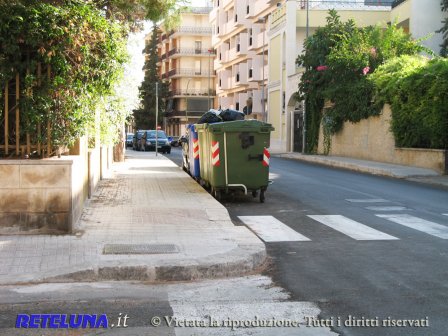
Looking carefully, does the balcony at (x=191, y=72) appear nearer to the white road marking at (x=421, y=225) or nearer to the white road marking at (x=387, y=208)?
the white road marking at (x=387, y=208)

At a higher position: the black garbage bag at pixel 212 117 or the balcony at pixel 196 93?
the balcony at pixel 196 93

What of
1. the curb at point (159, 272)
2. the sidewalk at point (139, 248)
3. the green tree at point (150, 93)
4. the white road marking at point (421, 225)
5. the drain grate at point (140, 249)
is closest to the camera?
the curb at point (159, 272)

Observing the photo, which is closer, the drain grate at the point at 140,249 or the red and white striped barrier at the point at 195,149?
the drain grate at the point at 140,249

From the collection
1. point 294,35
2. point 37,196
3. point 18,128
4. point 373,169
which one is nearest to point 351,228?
point 37,196

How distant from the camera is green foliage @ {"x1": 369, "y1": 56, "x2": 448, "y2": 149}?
22641 mm

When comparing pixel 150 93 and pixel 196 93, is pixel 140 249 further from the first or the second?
pixel 196 93

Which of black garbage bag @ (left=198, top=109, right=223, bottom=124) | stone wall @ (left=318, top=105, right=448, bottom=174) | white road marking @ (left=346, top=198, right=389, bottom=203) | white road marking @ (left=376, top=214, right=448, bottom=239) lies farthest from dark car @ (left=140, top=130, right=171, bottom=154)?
white road marking @ (left=376, top=214, right=448, bottom=239)

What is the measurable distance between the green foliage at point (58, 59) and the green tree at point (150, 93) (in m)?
76.8

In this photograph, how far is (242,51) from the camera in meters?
62.3

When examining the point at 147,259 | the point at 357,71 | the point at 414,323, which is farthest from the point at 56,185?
the point at 357,71

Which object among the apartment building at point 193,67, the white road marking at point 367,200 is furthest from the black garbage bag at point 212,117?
the apartment building at point 193,67

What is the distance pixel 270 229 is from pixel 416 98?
1615cm

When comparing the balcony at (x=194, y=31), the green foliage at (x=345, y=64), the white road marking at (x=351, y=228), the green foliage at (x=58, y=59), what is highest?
the balcony at (x=194, y=31)

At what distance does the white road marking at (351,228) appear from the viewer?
368 inches
